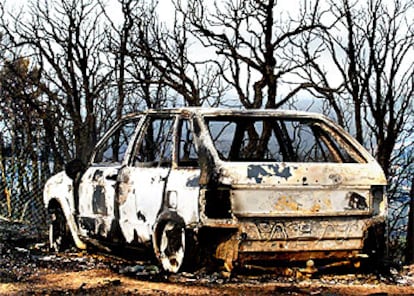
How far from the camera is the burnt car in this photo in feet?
23.1

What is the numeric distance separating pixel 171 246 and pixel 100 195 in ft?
5.63

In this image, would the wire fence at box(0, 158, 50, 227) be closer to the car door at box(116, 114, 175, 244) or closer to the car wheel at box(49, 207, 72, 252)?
the car wheel at box(49, 207, 72, 252)

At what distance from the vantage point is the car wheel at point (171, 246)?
7.39m

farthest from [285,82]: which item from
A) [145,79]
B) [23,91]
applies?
[23,91]

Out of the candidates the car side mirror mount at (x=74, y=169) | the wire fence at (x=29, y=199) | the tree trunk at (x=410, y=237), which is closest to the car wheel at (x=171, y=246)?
the car side mirror mount at (x=74, y=169)

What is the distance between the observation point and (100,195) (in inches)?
355

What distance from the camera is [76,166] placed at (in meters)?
9.68

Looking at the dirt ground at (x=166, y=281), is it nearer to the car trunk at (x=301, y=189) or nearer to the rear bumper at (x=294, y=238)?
the rear bumper at (x=294, y=238)

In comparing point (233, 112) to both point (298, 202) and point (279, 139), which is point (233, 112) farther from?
point (298, 202)

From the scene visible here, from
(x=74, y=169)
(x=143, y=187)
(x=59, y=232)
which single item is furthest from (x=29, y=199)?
(x=143, y=187)

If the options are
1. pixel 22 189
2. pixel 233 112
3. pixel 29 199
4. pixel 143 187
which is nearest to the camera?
pixel 233 112

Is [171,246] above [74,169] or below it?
below

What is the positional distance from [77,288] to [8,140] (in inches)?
841

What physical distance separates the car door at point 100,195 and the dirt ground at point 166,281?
1.34ft
